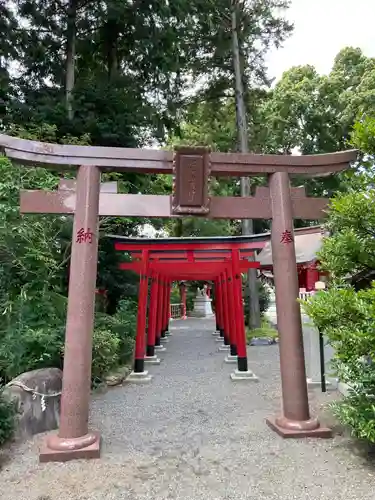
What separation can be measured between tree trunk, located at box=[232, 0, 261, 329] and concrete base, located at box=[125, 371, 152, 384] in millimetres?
7280

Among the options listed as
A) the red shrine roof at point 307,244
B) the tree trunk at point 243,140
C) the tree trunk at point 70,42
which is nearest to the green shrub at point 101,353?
the red shrine roof at point 307,244

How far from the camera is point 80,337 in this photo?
423cm

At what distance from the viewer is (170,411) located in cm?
584

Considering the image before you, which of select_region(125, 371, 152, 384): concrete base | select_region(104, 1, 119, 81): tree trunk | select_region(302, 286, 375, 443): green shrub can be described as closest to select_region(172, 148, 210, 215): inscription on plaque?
select_region(302, 286, 375, 443): green shrub

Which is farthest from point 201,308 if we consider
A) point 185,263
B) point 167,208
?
point 167,208

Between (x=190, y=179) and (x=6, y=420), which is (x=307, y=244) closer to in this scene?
(x=190, y=179)

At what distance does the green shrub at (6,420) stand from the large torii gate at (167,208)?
0.50 meters

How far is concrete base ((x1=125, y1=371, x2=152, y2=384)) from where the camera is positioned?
8.02 m

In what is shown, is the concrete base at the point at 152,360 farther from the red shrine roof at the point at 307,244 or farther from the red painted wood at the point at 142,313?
the red shrine roof at the point at 307,244

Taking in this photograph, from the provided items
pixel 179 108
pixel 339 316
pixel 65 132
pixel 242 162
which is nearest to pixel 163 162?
pixel 242 162

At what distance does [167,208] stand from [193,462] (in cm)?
270

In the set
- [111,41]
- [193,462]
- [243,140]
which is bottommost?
[193,462]

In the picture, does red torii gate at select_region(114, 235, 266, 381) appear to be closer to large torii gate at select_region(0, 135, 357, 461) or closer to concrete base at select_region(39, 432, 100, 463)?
large torii gate at select_region(0, 135, 357, 461)

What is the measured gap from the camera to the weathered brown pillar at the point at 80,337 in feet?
13.0
